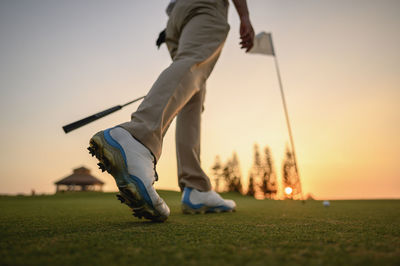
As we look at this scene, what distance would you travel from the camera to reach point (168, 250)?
594 millimetres

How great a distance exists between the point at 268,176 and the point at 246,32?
42150 mm

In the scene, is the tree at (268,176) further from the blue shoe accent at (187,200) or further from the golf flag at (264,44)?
the blue shoe accent at (187,200)

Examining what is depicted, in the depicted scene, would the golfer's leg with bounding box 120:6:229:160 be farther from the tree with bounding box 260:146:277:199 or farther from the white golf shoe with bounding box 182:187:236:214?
the tree with bounding box 260:146:277:199

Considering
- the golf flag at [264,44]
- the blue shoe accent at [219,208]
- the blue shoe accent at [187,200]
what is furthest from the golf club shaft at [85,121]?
the golf flag at [264,44]

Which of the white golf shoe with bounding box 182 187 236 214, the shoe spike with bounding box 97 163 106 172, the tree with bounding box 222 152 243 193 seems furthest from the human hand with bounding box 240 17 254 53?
the tree with bounding box 222 152 243 193

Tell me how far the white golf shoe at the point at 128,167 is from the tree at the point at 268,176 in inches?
1659

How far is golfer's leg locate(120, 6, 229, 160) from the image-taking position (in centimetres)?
122

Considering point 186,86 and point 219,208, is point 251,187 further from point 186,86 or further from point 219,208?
point 186,86

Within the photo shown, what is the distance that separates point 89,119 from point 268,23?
15517mm

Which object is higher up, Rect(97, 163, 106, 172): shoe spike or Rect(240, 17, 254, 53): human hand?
Rect(240, 17, 254, 53): human hand

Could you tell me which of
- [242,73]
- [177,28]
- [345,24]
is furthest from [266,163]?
[177,28]

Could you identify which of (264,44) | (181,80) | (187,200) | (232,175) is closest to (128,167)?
(181,80)

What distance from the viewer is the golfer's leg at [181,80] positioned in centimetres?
122

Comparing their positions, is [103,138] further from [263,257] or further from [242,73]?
[242,73]
